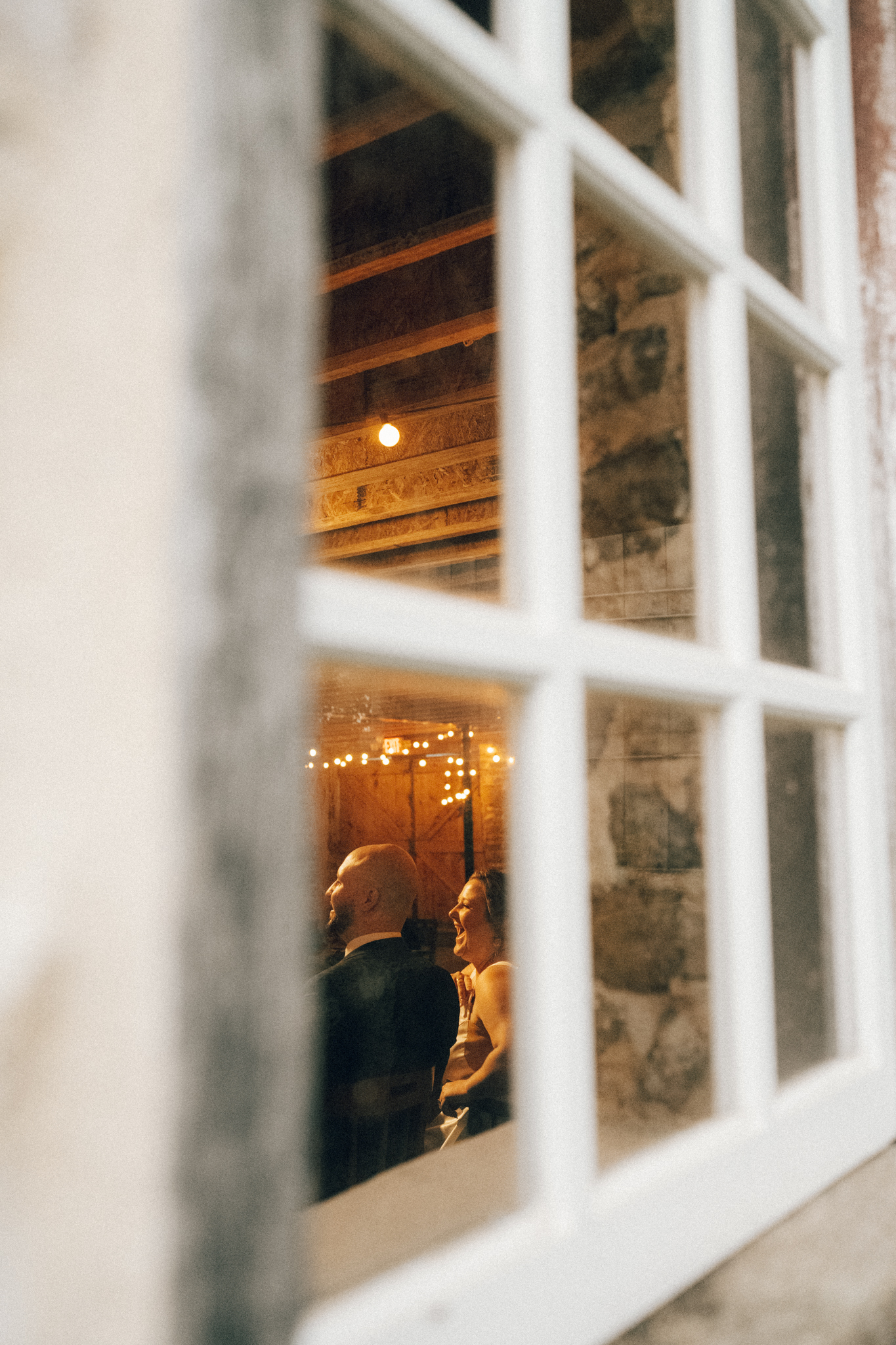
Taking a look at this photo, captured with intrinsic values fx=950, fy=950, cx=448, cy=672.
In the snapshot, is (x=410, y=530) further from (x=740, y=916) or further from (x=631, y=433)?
(x=740, y=916)

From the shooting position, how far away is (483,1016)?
2736 millimetres

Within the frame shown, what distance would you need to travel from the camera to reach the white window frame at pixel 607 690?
66 centimetres

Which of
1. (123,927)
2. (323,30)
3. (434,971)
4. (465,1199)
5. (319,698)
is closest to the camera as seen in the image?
(123,927)

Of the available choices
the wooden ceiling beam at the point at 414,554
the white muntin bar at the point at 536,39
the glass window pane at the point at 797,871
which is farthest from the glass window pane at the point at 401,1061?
the wooden ceiling beam at the point at 414,554

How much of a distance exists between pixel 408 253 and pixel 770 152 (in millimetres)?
2567

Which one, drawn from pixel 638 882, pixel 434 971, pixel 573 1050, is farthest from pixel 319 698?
pixel 573 1050

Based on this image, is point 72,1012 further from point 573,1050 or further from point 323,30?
point 323,30

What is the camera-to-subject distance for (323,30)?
678mm

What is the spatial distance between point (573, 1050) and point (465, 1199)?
289 mm

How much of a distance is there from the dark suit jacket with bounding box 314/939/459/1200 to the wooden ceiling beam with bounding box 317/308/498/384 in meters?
2.58

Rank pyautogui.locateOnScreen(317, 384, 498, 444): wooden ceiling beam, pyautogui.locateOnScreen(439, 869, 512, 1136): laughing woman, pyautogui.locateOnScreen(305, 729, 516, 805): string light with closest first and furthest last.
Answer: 1. pyautogui.locateOnScreen(439, 869, 512, 1136): laughing woman
2. pyautogui.locateOnScreen(317, 384, 498, 444): wooden ceiling beam
3. pyautogui.locateOnScreen(305, 729, 516, 805): string light

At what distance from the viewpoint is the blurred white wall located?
0.43 m

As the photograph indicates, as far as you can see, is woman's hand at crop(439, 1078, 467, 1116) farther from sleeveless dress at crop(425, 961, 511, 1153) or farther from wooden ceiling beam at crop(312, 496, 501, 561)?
wooden ceiling beam at crop(312, 496, 501, 561)

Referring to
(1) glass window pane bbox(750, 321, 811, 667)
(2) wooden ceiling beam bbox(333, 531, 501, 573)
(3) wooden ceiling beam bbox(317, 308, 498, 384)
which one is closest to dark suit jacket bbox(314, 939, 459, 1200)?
(1) glass window pane bbox(750, 321, 811, 667)
